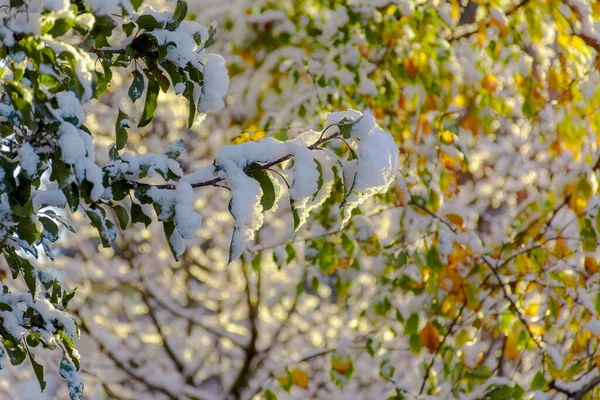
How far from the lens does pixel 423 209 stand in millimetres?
2559

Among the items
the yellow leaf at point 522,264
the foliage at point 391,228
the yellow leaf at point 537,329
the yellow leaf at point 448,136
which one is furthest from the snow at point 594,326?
the yellow leaf at point 448,136

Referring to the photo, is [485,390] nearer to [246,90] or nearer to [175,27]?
[175,27]

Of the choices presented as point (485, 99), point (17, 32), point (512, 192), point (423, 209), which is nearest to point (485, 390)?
point (423, 209)

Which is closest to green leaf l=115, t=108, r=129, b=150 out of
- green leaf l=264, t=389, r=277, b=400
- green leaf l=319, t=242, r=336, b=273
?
green leaf l=319, t=242, r=336, b=273

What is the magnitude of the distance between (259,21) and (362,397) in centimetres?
242

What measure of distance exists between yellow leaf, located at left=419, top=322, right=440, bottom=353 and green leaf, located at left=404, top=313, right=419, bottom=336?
0.12 feet

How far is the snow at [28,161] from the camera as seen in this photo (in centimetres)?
95

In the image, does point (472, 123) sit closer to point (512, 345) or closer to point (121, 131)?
point (512, 345)

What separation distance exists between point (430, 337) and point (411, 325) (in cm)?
8

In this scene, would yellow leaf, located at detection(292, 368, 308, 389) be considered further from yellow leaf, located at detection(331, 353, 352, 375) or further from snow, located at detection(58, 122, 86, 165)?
snow, located at detection(58, 122, 86, 165)

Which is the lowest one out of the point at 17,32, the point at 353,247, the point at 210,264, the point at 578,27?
the point at 17,32

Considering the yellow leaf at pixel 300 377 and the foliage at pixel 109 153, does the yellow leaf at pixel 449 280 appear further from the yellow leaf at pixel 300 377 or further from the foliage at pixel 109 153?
the foliage at pixel 109 153

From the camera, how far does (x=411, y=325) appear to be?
2.49m

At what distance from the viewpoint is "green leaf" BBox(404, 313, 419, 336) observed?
247 centimetres
